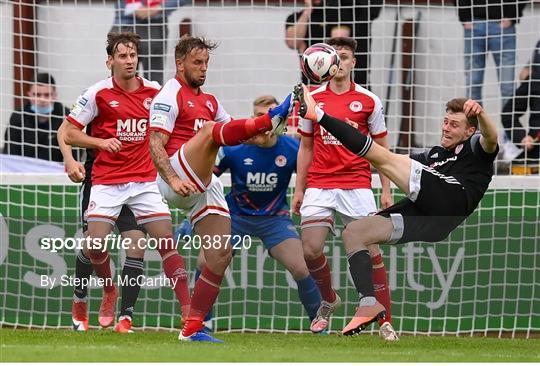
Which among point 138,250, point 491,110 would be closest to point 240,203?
point 138,250

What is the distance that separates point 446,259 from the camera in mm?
12281

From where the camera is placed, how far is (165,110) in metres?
9.36

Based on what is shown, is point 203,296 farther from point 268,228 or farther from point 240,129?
point 268,228

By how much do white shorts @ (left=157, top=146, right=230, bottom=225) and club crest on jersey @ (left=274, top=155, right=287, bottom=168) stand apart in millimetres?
1627

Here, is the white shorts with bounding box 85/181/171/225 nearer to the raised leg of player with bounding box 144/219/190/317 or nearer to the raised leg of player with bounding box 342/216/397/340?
the raised leg of player with bounding box 144/219/190/317

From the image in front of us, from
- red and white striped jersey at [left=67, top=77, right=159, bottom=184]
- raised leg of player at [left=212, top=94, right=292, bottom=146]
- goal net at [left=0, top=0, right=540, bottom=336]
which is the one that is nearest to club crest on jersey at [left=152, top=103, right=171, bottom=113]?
raised leg of player at [left=212, top=94, right=292, bottom=146]

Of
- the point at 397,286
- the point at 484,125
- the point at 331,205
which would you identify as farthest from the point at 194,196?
the point at 397,286

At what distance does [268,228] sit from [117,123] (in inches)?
65.6

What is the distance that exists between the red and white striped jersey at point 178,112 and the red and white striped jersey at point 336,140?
3.61 feet

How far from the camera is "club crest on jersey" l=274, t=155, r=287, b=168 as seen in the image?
35.8ft

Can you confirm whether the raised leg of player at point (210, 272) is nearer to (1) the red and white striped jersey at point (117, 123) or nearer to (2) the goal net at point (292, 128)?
(1) the red and white striped jersey at point (117, 123)

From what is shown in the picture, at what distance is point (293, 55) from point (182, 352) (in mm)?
5512

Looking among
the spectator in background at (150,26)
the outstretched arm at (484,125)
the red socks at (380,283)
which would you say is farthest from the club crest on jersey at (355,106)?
the spectator in background at (150,26)

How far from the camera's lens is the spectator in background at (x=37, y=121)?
12.4 metres
